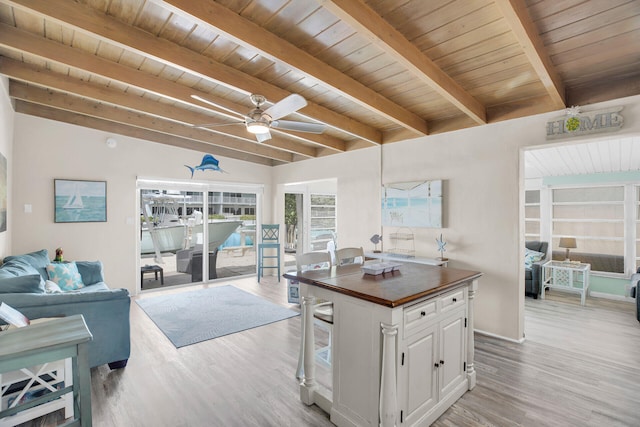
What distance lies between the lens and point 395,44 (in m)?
2.22

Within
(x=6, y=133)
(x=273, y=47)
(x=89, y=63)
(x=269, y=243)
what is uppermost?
(x=89, y=63)

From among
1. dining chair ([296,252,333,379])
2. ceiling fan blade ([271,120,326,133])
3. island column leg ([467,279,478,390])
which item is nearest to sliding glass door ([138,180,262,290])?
ceiling fan blade ([271,120,326,133])

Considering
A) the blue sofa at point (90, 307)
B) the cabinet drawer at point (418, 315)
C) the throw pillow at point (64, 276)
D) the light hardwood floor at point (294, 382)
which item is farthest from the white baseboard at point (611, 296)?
the throw pillow at point (64, 276)

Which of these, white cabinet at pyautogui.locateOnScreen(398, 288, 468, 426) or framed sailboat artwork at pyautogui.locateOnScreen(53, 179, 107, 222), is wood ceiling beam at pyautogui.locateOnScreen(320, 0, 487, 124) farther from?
framed sailboat artwork at pyautogui.locateOnScreen(53, 179, 107, 222)

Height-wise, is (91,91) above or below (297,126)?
above

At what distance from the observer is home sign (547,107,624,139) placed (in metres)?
2.84

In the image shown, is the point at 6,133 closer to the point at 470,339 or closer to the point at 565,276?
the point at 470,339

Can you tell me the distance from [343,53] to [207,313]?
3.73m

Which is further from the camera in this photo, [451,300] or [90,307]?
[90,307]

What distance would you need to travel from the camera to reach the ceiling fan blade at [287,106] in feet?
8.34

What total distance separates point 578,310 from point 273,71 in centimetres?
529

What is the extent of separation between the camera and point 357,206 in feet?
16.9

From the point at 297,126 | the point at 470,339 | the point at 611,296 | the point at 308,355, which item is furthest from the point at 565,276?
the point at 297,126

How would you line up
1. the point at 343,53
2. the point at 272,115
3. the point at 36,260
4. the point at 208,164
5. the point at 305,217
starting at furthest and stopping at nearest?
1. the point at 305,217
2. the point at 208,164
3. the point at 36,260
4. the point at 272,115
5. the point at 343,53
